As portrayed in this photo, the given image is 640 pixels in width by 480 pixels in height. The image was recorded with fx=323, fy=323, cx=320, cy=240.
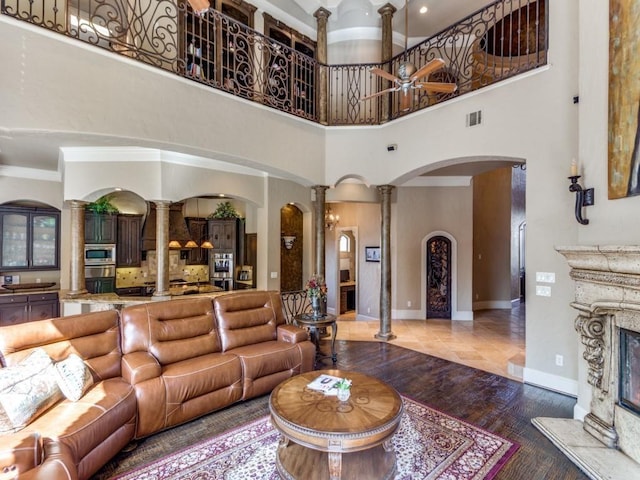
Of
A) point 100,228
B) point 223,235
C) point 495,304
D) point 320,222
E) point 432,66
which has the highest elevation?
point 432,66

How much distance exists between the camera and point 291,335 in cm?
400

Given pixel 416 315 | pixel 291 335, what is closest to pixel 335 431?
pixel 291 335

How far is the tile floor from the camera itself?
15.4ft

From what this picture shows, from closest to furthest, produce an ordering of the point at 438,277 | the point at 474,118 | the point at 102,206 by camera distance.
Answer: the point at 474,118, the point at 102,206, the point at 438,277

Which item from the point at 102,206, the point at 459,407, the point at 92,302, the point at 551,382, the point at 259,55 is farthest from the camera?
the point at 102,206

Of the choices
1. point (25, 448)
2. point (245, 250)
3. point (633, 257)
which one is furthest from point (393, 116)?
point (25, 448)

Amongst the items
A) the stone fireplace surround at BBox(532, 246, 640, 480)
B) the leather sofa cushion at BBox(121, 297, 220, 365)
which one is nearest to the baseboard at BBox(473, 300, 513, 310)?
the stone fireplace surround at BBox(532, 246, 640, 480)

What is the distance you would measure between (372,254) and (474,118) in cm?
417

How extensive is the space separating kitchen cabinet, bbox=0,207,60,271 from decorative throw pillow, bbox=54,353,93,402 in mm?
6023

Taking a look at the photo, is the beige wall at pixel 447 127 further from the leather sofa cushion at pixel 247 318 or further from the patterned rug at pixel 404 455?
the leather sofa cushion at pixel 247 318

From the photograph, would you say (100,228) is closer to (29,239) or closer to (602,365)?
(29,239)

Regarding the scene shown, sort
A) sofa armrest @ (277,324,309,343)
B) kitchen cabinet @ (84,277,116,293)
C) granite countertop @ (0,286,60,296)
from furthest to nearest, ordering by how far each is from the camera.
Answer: kitchen cabinet @ (84,277,116,293) < granite countertop @ (0,286,60,296) < sofa armrest @ (277,324,309,343)

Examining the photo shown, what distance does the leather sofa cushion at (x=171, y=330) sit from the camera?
127 inches

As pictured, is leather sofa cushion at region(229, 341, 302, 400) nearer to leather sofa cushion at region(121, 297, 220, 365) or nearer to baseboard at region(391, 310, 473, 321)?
leather sofa cushion at region(121, 297, 220, 365)
